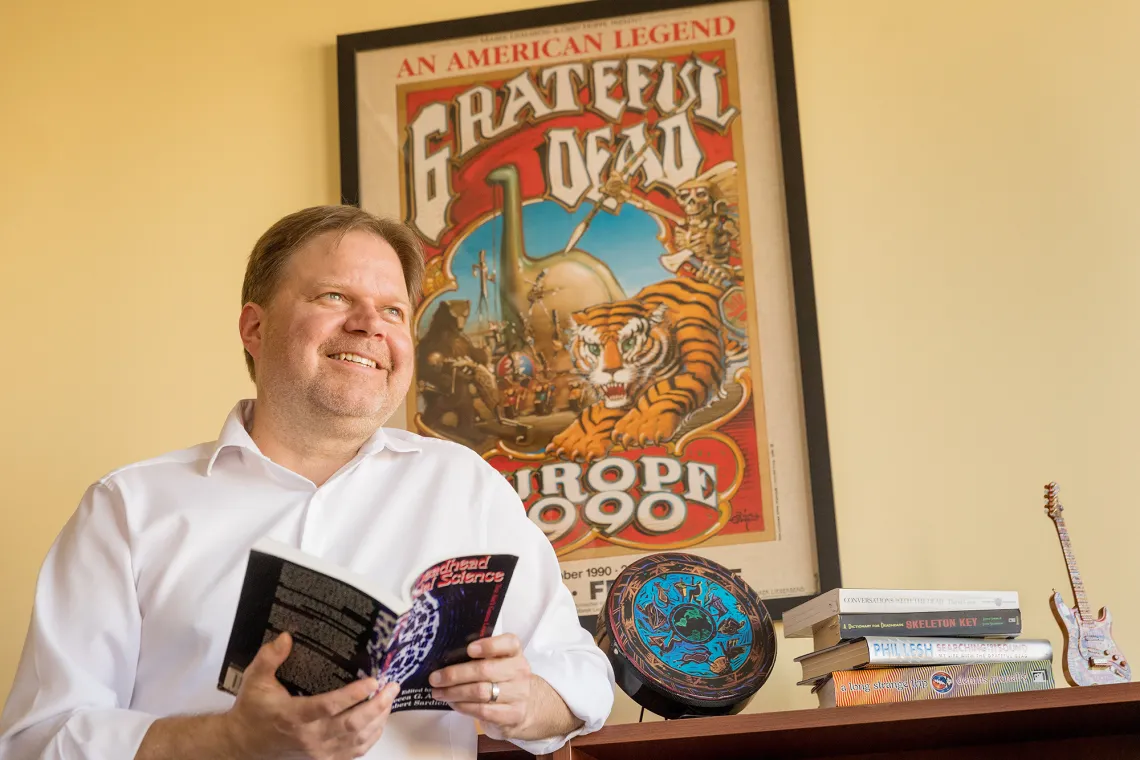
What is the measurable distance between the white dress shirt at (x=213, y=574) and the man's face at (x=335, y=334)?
0.08m

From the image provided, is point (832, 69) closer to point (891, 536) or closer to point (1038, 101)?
point (1038, 101)

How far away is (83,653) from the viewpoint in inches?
55.1

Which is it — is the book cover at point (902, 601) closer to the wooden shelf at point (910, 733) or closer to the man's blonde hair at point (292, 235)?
the wooden shelf at point (910, 733)

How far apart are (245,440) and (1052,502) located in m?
1.23

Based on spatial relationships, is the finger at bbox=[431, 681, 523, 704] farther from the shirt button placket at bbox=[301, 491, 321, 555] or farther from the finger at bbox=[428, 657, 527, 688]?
the shirt button placket at bbox=[301, 491, 321, 555]

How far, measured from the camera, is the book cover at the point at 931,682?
159 cm

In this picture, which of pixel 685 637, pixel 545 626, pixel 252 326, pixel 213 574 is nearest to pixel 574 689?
pixel 545 626

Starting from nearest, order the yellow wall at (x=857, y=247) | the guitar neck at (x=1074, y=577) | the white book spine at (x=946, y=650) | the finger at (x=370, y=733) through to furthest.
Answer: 1. the finger at (x=370, y=733)
2. the white book spine at (x=946, y=650)
3. the guitar neck at (x=1074, y=577)
4. the yellow wall at (x=857, y=247)

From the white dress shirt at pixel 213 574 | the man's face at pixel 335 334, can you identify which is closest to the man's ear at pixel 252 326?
the man's face at pixel 335 334

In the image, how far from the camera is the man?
128 cm

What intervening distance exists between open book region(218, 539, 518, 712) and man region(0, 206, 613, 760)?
0.8 inches

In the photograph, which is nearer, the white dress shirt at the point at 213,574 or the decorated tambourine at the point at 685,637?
the white dress shirt at the point at 213,574

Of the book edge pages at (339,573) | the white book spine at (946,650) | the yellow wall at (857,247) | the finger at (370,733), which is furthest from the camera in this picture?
the yellow wall at (857,247)

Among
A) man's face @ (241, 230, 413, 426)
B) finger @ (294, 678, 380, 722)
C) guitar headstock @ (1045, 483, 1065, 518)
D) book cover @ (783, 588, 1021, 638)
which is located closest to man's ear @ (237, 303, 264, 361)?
man's face @ (241, 230, 413, 426)
